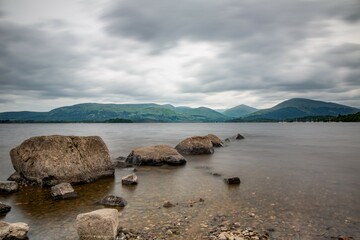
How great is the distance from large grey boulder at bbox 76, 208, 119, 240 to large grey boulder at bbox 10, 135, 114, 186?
37.7ft

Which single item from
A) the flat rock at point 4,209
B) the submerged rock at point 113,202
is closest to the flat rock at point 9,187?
the flat rock at point 4,209

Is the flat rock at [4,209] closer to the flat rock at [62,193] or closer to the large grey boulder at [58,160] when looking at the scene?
the flat rock at [62,193]

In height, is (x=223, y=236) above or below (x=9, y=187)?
above

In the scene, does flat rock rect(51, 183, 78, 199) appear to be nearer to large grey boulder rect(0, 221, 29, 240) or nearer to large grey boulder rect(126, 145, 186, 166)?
large grey boulder rect(0, 221, 29, 240)

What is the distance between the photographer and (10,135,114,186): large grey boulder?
74.2 feet

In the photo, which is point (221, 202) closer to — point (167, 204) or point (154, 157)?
point (167, 204)

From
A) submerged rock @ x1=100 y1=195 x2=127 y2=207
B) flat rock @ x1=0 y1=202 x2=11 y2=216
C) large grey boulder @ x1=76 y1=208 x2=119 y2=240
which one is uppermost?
large grey boulder @ x1=76 y1=208 x2=119 y2=240

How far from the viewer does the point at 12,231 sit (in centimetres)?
1220

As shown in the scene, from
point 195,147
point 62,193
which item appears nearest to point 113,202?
point 62,193

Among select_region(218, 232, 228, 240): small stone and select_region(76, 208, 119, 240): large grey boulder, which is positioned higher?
select_region(76, 208, 119, 240): large grey boulder

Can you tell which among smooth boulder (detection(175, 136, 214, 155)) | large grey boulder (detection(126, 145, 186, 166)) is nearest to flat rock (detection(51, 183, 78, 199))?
large grey boulder (detection(126, 145, 186, 166))

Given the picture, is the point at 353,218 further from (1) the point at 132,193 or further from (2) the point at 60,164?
(2) the point at 60,164

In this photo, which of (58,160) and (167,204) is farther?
(58,160)

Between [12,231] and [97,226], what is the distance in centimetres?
372
